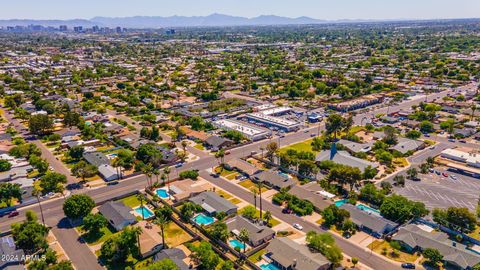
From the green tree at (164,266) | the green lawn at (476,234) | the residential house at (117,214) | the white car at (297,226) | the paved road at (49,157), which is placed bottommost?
the green lawn at (476,234)

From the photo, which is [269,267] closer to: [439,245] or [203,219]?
[203,219]

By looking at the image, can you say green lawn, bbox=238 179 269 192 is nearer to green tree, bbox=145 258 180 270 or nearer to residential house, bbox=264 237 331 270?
residential house, bbox=264 237 331 270

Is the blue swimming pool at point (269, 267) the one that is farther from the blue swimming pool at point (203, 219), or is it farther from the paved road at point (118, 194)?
the blue swimming pool at point (203, 219)

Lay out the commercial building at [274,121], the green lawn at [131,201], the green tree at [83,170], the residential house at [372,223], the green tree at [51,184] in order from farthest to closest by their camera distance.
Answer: the commercial building at [274,121] → the green tree at [83,170] → the green tree at [51,184] → the green lawn at [131,201] → the residential house at [372,223]

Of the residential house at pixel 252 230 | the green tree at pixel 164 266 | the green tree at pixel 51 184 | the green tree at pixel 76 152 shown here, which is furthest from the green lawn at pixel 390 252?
the green tree at pixel 76 152

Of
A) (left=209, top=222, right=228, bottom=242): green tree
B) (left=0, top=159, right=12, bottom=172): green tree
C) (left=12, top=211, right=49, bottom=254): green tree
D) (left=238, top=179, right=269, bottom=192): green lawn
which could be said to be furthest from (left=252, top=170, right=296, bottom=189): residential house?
(left=0, top=159, right=12, bottom=172): green tree

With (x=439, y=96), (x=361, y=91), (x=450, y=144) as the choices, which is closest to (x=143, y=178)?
(x=450, y=144)
